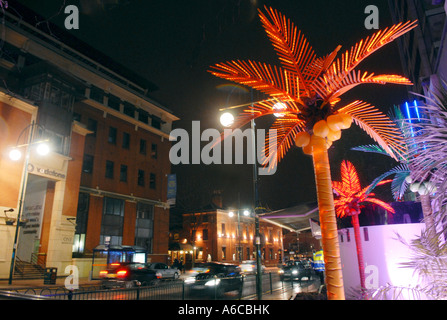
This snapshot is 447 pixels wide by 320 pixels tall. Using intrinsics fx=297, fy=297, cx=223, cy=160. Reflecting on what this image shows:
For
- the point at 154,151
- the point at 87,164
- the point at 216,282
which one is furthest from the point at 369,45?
the point at 154,151

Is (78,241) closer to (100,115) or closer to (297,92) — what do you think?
(100,115)

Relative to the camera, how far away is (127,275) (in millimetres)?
20938

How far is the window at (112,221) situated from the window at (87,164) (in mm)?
3860

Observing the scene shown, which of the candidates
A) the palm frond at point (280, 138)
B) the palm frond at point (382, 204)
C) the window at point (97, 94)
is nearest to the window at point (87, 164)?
the window at point (97, 94)

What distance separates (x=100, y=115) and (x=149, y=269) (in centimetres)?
2168

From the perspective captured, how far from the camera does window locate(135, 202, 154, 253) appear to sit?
1512 inches

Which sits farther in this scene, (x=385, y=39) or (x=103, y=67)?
(x=103, y=67)

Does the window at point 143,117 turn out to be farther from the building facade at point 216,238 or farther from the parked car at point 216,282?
the parked car at point 216,282

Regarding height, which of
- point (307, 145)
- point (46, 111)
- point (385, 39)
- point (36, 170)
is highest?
point (46, 111)

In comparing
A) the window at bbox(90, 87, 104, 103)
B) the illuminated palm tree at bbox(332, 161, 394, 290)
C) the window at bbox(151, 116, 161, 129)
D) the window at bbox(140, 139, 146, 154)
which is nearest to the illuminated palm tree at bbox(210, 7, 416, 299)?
the illuminated palm tree at bbox(332, 161, 394, 290)

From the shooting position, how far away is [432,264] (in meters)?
4.41

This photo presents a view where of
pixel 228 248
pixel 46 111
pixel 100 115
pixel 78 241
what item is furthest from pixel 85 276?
pixel 228 248

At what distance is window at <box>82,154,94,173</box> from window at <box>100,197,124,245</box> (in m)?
3.86

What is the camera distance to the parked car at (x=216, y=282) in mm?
11738
